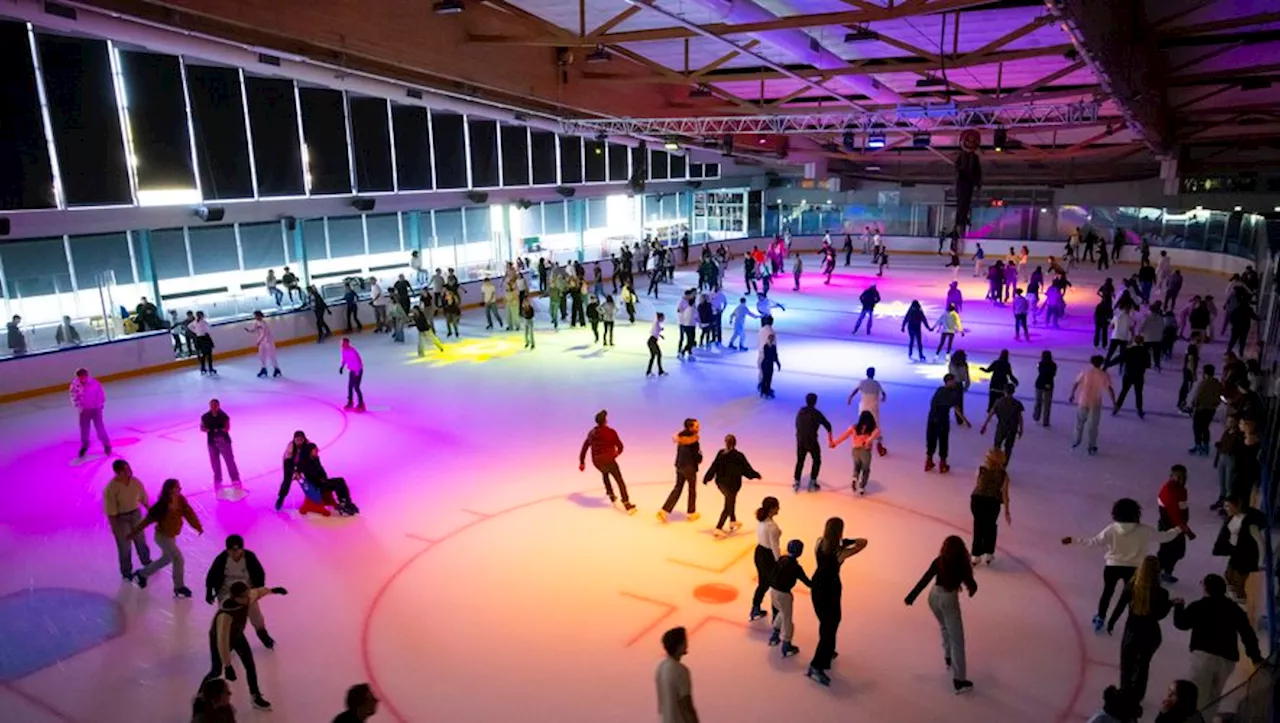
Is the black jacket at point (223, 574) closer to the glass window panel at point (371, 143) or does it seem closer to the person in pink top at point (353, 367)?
the person in pink top at point (353, 367)

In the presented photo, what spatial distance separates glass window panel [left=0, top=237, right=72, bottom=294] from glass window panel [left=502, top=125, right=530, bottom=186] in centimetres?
1322

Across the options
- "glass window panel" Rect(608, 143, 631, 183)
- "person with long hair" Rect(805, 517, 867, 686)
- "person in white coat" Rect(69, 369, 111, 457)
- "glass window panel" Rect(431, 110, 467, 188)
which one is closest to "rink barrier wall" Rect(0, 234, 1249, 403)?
"glass window panel" Rect(431, 110, 467, 188)

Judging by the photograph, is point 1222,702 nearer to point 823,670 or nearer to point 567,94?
point 823,670

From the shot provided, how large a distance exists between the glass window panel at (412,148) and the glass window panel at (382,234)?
2955mm

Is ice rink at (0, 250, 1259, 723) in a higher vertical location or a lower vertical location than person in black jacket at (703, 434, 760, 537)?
lower

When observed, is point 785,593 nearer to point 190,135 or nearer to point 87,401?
point 87,401

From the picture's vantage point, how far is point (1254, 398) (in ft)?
30.8

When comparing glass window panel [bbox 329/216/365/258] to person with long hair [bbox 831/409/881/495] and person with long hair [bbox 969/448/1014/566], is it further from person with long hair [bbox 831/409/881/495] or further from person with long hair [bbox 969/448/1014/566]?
person with long hair [bbox 969/448/1014/566]

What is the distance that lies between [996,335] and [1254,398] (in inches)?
432

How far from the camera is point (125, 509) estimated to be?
25.9 ft

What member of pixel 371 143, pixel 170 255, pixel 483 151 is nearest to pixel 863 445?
pixel 371 143

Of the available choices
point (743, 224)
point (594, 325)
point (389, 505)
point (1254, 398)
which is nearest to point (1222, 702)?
point (1254, 398)

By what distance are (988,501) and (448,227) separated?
23331 mm

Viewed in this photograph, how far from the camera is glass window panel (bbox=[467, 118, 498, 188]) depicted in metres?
27.8
